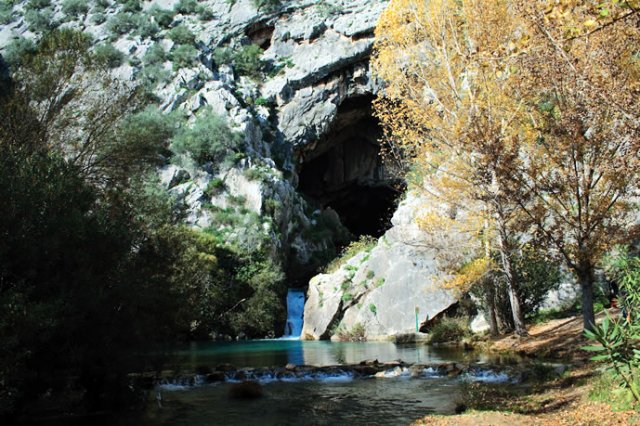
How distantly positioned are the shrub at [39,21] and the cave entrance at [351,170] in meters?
32.4

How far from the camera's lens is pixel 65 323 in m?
7.89

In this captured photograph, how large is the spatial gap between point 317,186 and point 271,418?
50.1 meters

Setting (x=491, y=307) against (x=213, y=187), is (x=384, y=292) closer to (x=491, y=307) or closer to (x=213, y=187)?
(x=491, y=307)

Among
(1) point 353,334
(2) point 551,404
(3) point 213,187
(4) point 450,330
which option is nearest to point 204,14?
(3) point 213,187

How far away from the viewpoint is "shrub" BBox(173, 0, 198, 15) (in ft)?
200

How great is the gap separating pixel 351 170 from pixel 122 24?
96.7 ft

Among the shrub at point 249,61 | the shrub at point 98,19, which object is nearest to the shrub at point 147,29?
the shrub at point 98,19

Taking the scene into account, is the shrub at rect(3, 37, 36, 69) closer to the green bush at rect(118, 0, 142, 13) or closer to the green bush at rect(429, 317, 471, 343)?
the green bush at rect(118, 0, 142, 13)

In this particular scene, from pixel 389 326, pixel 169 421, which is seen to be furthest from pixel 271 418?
pixel 389 326

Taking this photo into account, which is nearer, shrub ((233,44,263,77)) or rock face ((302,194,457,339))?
rock face ((302,194,457,339))

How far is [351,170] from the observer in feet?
189

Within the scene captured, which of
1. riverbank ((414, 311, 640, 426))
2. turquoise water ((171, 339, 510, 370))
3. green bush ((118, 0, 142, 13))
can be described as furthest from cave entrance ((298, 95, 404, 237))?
riverbank ((414, 311, 640, 426))

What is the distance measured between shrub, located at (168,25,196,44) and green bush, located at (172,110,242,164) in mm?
12843

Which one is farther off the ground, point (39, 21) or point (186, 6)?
point (186, 6)
